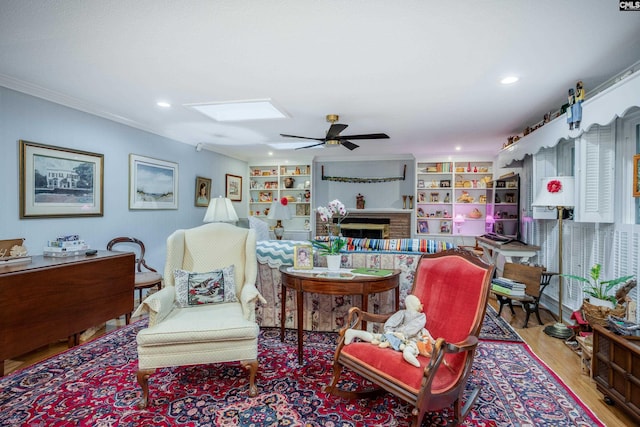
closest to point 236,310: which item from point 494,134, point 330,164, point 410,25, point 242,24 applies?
point 242,24

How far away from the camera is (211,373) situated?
239 cm

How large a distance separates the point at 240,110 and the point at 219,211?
152cm

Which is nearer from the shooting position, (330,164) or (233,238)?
(233,238)

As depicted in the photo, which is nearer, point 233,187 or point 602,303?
point 602,303

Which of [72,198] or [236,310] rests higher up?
[72,198]

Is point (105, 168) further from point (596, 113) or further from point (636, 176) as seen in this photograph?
point (636, 176)

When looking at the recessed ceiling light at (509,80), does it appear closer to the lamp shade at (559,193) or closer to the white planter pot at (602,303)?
the lamp shade at (559,193)

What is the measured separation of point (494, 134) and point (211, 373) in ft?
15.5

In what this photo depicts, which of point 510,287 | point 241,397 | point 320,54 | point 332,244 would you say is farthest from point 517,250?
point 241,397

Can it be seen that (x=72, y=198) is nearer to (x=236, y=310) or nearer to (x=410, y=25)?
(x=236, y=310)

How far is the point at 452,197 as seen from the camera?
21.4 ft

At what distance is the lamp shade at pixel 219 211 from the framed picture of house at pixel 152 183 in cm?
75

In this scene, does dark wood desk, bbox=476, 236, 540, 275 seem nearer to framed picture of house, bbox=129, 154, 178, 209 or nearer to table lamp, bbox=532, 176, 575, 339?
table lamp, bbox=532, 176, 575, 339

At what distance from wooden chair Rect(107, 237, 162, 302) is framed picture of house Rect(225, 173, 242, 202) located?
102 inches
